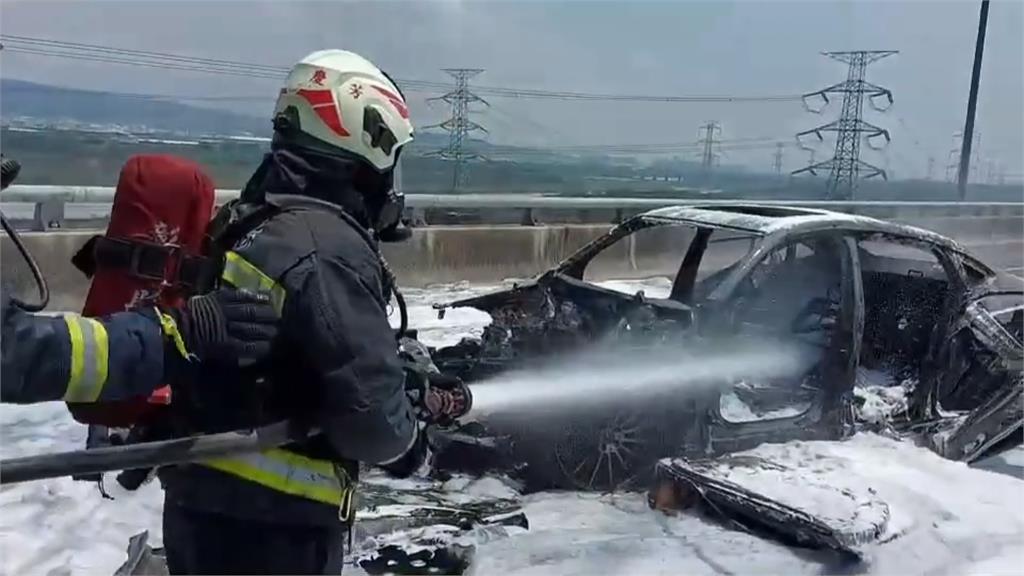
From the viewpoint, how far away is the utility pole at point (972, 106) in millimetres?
26062

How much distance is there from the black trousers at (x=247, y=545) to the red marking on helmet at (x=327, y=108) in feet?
3.10

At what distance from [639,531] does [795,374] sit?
5.49ft

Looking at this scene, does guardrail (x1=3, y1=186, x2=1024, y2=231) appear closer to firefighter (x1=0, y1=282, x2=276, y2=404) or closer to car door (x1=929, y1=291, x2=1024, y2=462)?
car door (x1=929, y1=291, x2=1024, y2=462)

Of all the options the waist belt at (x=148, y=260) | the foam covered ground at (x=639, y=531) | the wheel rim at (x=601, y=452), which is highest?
the waist belt at (x=148, y=260)

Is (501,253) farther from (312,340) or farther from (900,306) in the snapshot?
(312,340)

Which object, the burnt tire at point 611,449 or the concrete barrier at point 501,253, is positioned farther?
the concrete barrier at point 501,253

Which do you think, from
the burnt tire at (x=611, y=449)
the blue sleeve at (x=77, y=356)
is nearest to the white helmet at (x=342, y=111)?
the blue sleeve at (x=77, y=356)

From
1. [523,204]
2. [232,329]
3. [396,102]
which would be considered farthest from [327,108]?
[523,204]

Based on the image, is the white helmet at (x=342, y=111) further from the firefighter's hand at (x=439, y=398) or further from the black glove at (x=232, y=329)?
the firefighter's hand at (x=439, y=398)

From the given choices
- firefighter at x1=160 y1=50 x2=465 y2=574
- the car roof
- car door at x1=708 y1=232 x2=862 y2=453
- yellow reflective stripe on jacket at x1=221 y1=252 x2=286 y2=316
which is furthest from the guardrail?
yellow reflective stripe on jacket at x1=221 y1=252 x2=286 y2=316

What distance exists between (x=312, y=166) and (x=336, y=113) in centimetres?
14

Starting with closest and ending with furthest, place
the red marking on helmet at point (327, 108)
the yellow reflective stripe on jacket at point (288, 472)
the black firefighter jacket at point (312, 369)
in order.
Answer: the black firefighter jacket at point (312, 369) → the yellow reflective stripe on jacket at point (288, 472) → the red marking on helmet at point (327, 108)

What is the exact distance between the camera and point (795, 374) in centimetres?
587

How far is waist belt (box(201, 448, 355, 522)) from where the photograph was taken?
2.28m
